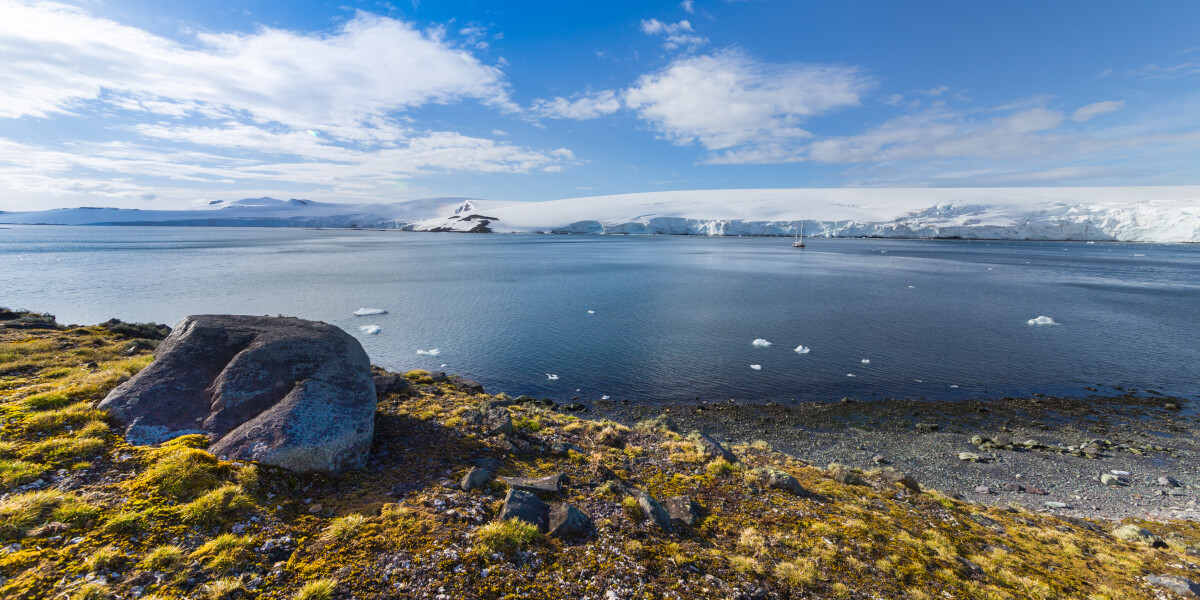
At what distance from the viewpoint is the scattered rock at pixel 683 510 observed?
7000mm

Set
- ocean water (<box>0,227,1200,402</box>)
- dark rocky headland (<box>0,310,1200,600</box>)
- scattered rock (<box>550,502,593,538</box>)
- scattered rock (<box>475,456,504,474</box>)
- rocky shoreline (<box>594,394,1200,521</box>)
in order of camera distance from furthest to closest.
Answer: ocean water (<box>0,227,1200,402</box>)
rocky shoreline (<box>594,394,1200,521</box>)
scattered rock (<box>475,456,504,474</box>)
scattered rock (<box>550,502,593,538</box>)
dark rocky headland (<box>0,310,1200,600</box>)

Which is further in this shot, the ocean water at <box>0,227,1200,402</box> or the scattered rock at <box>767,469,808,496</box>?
the ocean water at <box>0,227,1200,402</box>

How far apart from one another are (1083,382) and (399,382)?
28.7 metres

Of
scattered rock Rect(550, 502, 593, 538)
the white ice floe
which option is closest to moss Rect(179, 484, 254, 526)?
scattered rock Rect(550, 502, 593, 538)

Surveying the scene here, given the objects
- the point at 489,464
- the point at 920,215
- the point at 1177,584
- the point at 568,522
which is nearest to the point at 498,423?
the point at 489,464

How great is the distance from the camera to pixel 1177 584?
686cm

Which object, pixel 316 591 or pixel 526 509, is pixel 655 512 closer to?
pixel 526 509

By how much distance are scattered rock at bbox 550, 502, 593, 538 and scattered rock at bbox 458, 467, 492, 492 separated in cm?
128

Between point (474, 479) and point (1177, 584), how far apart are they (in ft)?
35.3

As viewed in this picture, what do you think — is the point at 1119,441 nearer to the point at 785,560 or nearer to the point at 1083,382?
the point at 1083,382

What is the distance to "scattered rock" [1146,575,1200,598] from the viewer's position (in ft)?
22.1

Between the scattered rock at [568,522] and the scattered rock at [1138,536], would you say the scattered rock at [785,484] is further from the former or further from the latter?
the scattered rock at [1138,536]

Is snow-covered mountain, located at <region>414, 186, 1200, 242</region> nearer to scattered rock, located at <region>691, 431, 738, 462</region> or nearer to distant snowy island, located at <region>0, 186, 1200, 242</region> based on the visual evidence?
distant snowy island, located at <region>0, 186, 1200, 242</region>

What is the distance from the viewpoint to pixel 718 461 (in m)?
9.30
